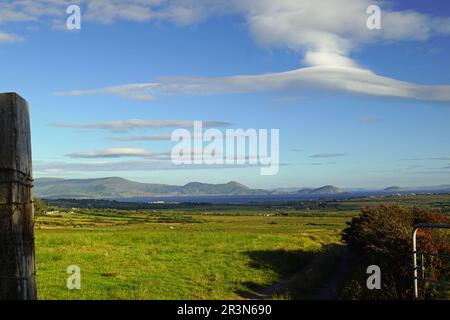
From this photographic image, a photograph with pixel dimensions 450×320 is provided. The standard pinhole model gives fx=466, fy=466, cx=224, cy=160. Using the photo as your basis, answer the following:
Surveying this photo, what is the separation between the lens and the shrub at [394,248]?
16000 mm

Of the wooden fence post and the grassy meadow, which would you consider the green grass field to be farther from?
the wooden fence post

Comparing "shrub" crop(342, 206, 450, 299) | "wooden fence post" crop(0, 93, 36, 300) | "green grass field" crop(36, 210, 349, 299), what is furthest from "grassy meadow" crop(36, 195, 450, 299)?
"wooden fence post" crop(0, 93, 36, 300)

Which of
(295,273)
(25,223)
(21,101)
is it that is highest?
(21,101)

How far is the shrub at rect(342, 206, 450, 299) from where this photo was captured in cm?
1600

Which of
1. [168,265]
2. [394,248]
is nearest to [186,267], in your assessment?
[168,265]

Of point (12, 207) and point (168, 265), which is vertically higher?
point (12, 207)

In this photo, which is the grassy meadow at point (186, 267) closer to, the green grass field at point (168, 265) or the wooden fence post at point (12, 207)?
the green grass field at point (168, 265)

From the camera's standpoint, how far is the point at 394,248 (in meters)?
19.1

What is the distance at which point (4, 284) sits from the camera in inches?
162

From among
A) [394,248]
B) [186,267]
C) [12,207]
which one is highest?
[12,207]

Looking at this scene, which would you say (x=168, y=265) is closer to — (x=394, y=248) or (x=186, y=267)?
(x=186, y=267)
